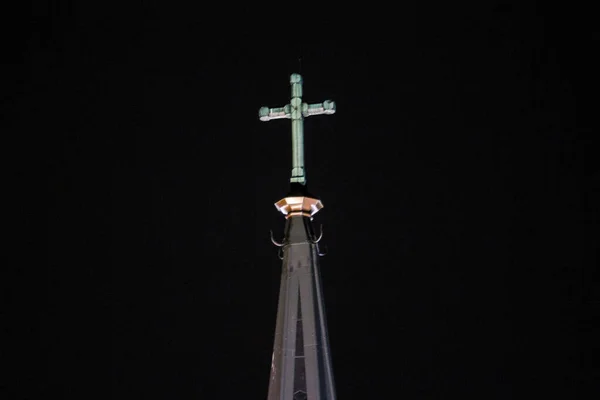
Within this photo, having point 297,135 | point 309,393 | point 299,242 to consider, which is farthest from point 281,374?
point 297,135

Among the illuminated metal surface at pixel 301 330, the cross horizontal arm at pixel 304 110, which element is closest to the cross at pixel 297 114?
the cross horizontal arm at pixel 304 110

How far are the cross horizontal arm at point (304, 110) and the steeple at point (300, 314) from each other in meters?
0.57

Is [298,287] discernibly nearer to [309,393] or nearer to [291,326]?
[291,326]

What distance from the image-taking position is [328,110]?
16.3 meters

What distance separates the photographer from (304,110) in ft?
53.7

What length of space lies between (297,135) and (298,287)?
2.78m

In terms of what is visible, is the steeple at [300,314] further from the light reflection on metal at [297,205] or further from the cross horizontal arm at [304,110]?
the cross horizontal arm at [304,110]

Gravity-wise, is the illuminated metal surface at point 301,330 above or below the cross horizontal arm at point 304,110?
below

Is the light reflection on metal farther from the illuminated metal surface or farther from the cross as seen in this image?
the cross

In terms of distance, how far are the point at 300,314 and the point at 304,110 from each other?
12.0 feet

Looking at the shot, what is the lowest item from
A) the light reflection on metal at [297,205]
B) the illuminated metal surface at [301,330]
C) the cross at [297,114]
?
the illuminated metal surface at [301,330]

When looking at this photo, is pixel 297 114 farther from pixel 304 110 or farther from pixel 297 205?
pixel 297 205

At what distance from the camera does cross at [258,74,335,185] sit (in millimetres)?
16141

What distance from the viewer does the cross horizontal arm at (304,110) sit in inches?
643
